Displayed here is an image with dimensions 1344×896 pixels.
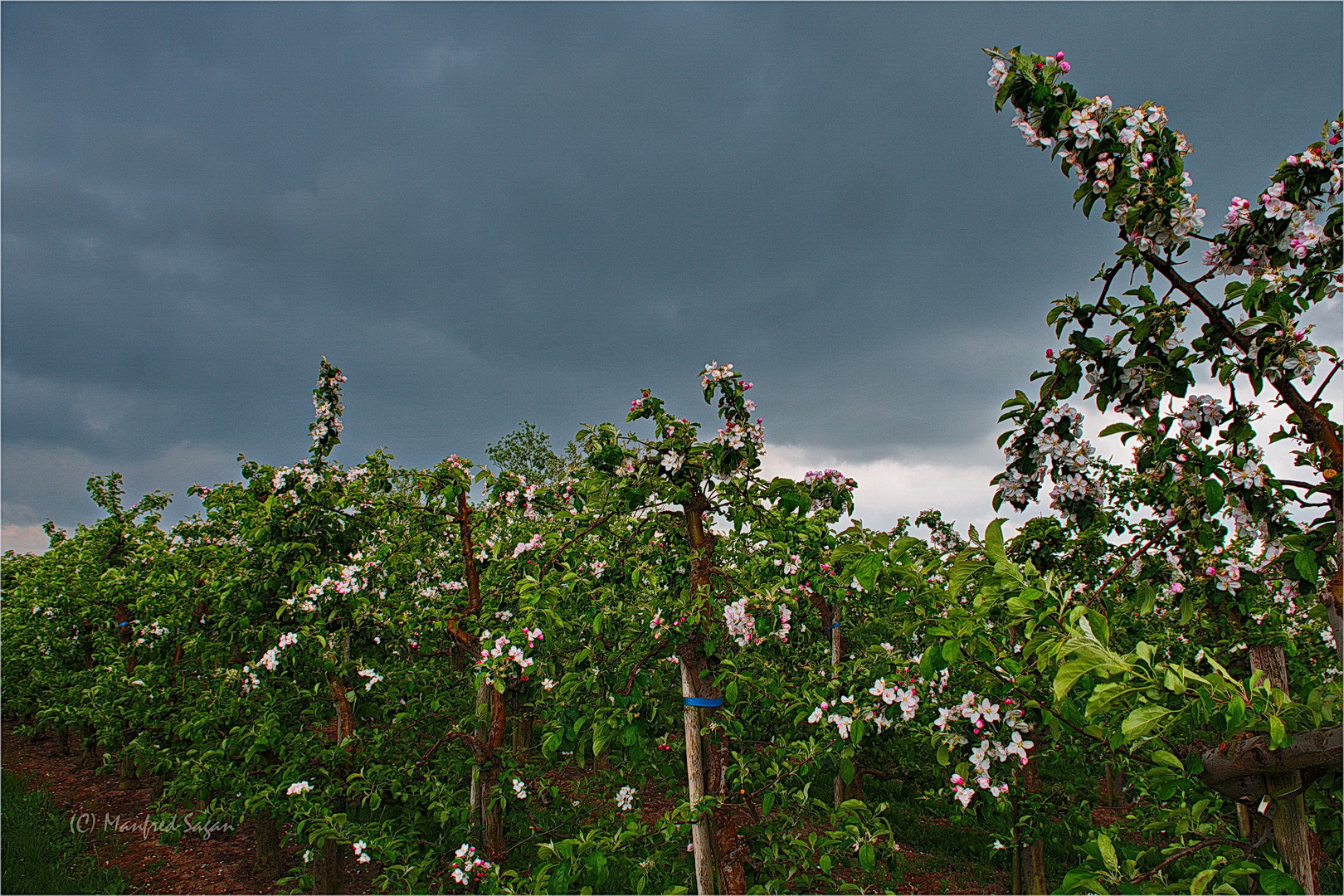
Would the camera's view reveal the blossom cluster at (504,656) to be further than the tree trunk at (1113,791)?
No

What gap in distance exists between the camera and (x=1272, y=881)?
5.49ft

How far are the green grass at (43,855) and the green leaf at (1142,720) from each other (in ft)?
28.0

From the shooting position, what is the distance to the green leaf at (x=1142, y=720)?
53.7 inches

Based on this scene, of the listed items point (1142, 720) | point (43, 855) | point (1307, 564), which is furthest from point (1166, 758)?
point (43, 855)

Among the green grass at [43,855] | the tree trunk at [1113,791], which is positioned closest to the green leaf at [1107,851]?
the green grass at [43,855]

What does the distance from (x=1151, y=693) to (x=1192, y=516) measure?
1162 mm

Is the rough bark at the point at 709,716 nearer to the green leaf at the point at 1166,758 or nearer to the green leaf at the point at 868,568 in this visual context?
the green leaf at the point at 868,568

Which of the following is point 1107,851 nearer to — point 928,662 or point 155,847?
point 928,662

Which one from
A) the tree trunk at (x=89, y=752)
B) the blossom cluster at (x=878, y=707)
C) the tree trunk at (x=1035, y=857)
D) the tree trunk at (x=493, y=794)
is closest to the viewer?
the blossom cluster at (x=878, y=707)

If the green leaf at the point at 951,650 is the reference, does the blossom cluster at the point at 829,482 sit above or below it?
above

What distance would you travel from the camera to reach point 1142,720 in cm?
138

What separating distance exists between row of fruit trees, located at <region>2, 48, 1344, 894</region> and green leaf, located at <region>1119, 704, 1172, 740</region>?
0.04ft

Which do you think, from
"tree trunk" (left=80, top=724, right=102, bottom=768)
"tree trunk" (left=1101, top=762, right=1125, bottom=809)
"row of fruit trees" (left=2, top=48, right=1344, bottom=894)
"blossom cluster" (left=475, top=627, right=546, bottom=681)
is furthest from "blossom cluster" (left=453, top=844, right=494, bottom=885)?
"tree trunk" (left=80, top=724, right=102, bottom=768)

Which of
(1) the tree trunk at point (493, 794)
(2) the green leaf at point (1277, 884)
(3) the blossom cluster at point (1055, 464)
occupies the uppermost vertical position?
(3) the blossom cluster at point (1055, 464)
